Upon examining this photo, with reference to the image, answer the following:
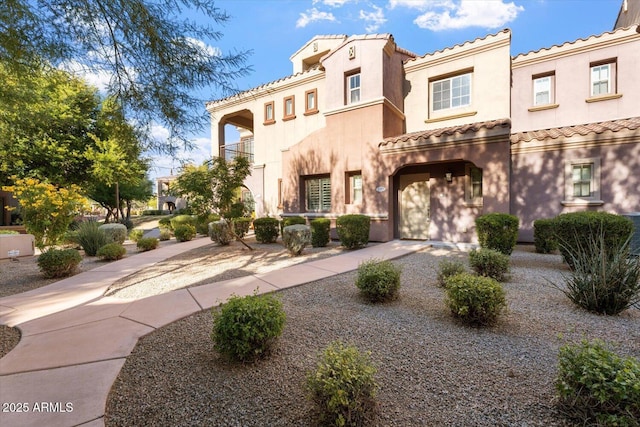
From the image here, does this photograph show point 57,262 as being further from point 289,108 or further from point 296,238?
point 289,108

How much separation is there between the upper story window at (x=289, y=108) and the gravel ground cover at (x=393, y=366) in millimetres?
11613

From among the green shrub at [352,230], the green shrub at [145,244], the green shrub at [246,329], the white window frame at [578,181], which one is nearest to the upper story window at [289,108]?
the green shrub at [352,230]

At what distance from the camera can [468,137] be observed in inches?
341

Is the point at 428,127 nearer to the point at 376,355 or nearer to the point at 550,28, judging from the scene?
the point at 550,28

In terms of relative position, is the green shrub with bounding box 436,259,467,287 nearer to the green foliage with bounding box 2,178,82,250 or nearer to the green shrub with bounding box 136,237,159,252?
the green shrub with bounding box 136,237,159,252

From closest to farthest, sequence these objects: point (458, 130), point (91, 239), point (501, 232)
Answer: point (501, 232), point (458, 130), point (91, 239)

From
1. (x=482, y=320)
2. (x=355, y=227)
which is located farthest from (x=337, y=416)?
(x=355, y=227)

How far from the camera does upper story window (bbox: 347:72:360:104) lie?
437 inches

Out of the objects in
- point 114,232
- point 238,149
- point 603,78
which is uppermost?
point 603,78

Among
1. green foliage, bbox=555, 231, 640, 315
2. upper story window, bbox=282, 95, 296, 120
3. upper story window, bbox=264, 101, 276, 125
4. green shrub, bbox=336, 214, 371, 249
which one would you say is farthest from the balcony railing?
green foliage, bbox=555, 231, 640, 315

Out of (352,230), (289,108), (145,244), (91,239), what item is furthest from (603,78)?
(91,239)

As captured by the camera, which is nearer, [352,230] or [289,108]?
[352,230]

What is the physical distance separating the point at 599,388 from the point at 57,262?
8.75m

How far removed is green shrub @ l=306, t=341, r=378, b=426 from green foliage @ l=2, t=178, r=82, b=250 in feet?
41.1
